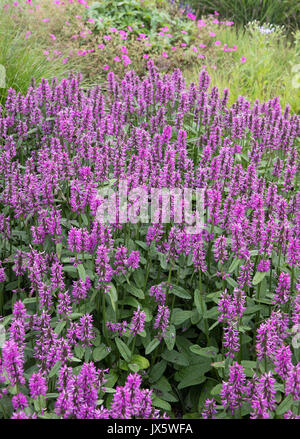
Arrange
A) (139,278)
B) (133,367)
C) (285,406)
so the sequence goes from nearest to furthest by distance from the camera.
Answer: (285,406) < (133,367) < (139,278)

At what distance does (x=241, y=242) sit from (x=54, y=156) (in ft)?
4.90

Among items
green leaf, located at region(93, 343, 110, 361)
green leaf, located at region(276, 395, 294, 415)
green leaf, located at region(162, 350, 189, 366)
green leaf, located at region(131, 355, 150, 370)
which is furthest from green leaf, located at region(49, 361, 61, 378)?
green leaf, located at region(276, 395, 294, 415)

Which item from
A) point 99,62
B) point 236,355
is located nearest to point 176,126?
point 236,355

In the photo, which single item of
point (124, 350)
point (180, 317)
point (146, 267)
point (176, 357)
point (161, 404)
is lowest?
point (161, 404)

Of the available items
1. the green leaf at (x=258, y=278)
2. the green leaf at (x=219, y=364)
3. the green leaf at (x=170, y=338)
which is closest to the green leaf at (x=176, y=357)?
the green leaf at (x=170, y=338)

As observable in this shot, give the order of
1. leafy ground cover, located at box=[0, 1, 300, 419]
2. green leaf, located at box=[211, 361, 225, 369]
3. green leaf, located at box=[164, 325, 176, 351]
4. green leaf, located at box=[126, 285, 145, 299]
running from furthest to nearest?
green leaf, located at box=[126, 285, 145, 299] → green leaf, located at box=[164, 325, 176, 351] → green leaf, located at box=[211, 361, 225, 369] → leafy ground cover, located at box=[0, 1, 300, 419]

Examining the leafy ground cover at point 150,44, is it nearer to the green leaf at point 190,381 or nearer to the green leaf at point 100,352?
the green leaf at point 190,381

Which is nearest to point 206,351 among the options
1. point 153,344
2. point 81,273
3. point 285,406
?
point 153,344

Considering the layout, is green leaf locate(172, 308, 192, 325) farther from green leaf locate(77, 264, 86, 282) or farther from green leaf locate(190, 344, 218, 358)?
green leaf locate(77, 264, 86, 282)

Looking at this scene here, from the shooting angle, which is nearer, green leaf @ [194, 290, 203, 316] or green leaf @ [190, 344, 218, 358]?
green leaf @ [190, 344, 218, 358]

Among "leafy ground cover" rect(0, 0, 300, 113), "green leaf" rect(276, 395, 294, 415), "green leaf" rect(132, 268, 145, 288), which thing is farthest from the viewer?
"leafy ground cover" rect(0, 0, 300, 113)

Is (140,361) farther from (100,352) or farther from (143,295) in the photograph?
(143,295)

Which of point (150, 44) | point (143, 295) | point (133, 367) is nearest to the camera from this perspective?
point (133, 367)

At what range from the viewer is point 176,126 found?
4.67 m
